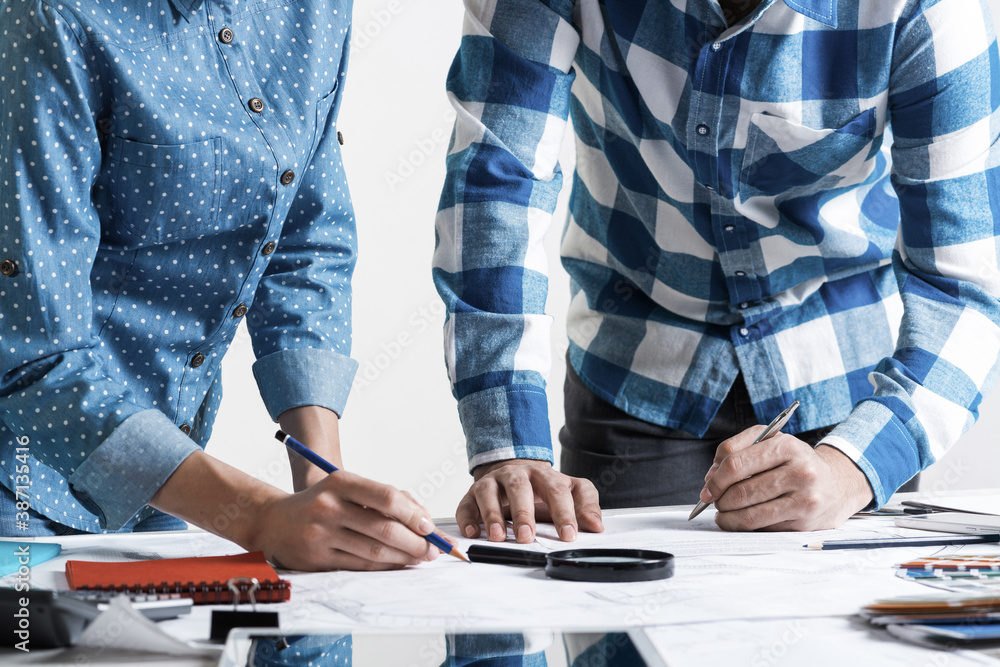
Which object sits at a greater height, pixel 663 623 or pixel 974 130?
pixel 974 130

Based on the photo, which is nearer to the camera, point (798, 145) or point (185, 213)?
point (185, 213)

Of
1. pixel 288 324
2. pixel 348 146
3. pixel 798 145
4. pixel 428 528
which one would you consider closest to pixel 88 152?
pixel 288 324

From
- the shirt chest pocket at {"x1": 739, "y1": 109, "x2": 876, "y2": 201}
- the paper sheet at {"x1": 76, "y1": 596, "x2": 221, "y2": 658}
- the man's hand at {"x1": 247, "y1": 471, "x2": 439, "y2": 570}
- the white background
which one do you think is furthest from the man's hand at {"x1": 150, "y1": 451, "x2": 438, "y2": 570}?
the white background

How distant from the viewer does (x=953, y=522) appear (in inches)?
38.7

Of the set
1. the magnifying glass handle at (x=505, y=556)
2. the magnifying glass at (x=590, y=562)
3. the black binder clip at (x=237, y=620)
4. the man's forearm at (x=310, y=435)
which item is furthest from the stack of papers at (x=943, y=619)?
the man's forearm at (x=310, y=435)

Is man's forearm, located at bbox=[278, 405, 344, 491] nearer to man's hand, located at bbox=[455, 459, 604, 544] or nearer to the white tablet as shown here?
man's hand, located at bbox=[455, 459, 604, 544]

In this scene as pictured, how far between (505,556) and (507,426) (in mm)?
284

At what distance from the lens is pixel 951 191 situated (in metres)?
1.16

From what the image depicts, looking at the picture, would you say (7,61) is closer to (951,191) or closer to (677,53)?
(677,53)

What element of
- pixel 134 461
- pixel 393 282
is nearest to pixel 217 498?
pixel 134 461

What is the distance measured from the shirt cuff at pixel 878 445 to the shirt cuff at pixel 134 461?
28.4 inches

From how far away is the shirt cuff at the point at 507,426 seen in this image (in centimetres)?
111

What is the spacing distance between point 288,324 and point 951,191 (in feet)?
2.85

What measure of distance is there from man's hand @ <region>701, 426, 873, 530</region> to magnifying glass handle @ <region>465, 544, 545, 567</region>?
26 centimetres
